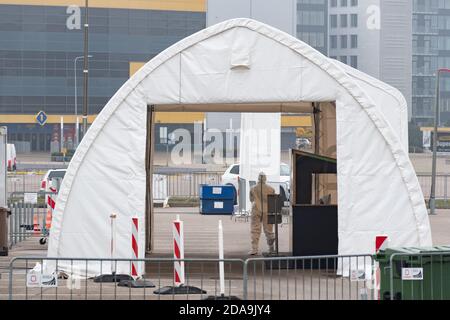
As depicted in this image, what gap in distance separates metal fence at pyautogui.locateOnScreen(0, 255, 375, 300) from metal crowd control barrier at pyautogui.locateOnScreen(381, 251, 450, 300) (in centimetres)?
78

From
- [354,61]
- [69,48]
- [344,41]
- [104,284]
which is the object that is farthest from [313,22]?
[104,284]

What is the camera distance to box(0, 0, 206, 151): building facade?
276 ft

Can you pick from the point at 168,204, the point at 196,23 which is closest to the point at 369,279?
the point at 168,204

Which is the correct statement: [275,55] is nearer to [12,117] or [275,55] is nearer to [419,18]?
[12,117]

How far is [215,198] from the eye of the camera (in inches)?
1203

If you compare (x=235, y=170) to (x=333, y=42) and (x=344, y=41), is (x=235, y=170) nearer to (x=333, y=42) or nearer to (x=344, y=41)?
(x=344, y=41)

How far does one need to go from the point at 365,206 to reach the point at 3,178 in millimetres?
8320

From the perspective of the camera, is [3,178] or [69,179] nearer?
[69,179]

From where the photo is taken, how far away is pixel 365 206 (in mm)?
17641

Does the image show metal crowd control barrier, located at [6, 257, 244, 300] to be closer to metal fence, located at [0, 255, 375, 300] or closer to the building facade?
metal fence, located at [0, 255, 375, 300]

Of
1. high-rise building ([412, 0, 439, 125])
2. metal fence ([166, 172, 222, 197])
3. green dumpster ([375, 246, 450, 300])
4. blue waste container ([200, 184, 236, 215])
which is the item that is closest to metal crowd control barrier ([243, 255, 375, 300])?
green dumpster ([375, 246, 450, 300])

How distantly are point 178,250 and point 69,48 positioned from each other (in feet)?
235

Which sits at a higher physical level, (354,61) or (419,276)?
(354,61)

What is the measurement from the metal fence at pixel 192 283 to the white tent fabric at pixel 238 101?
1.73ft
